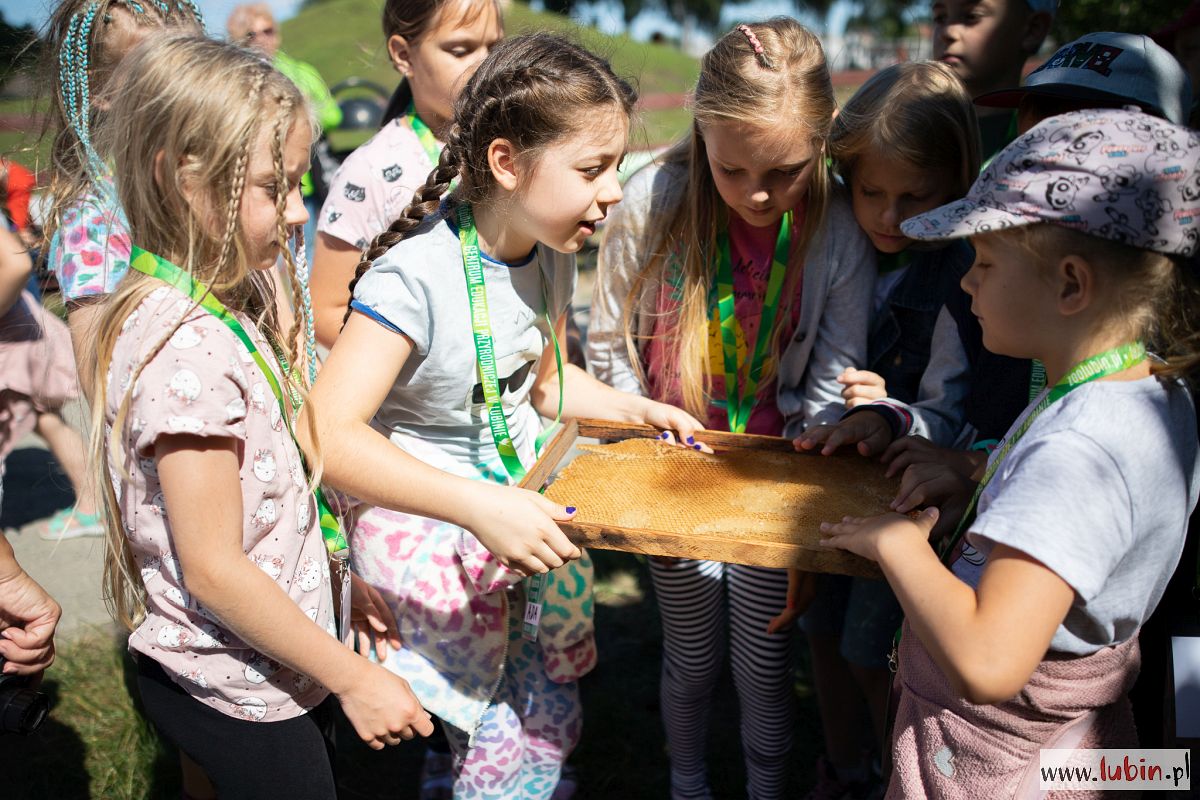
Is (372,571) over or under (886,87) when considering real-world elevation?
under

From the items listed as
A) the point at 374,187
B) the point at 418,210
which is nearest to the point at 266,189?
the point at 418,210

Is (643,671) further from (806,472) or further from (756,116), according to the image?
(756,116)

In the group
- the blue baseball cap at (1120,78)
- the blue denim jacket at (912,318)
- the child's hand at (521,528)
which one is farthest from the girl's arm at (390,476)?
the blue baseball cap at (1120,78)

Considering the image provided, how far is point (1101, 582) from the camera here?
5.09 ft

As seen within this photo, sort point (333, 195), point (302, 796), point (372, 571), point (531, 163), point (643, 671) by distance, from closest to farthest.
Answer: point (302, 796)
point (531, 163)
point (372, 571)
point (333, 195)
point (643, 671)

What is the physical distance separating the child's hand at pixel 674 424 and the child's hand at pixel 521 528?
578mm

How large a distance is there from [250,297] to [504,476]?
31.2 inches

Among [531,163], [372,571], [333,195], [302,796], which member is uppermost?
[531,163]

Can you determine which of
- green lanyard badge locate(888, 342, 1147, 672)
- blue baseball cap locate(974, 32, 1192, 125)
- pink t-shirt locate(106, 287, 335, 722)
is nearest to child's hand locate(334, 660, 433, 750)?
pink t-shirt locate(106, 287, 335, 722)

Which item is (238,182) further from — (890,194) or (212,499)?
(890,194)

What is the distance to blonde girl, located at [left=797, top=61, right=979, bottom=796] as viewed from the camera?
2508 mm

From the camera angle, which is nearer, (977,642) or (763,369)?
(977,642)

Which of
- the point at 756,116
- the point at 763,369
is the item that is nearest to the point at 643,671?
the point at 763,369

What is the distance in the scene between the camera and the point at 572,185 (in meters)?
2.23
